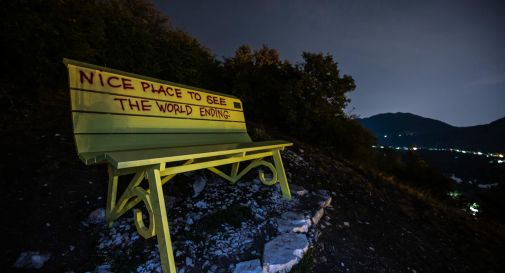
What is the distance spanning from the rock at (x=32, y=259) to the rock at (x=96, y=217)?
1.63 feet

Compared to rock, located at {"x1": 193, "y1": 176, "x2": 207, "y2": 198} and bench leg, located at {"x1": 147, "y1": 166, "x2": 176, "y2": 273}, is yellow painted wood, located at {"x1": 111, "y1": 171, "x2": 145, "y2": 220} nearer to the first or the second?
bench leg, located at {"x1": 147, "y1": 166, "x2": 176, "y2": 273}

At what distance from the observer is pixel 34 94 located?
4.43 meters

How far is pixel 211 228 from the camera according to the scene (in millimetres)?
2709

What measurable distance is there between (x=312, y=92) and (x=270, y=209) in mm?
6109

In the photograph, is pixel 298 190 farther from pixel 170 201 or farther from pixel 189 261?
pixel 189 261

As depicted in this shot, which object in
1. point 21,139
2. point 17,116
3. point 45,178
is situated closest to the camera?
point 45,178

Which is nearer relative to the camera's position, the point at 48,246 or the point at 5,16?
the point at 48,246

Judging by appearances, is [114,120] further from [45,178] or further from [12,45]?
[12,45]

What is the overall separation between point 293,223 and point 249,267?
919 mm

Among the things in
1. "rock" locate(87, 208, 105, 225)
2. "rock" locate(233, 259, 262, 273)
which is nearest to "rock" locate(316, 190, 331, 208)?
"rock" locate(233, 259, 262, 273)

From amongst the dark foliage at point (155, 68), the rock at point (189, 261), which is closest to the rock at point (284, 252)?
the rock at point (189, 261)

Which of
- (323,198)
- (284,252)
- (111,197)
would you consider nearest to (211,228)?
(284,252)

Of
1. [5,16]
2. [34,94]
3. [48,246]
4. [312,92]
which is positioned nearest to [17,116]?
[34,94]

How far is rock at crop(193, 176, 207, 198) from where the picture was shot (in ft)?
11.3
